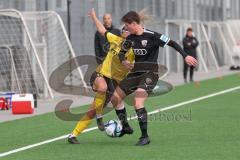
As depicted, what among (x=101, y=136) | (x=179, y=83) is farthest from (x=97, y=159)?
(x=179, y=83)

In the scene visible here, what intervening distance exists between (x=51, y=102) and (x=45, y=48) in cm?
238

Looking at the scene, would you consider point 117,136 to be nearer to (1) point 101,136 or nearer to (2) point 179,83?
(1) point 101,136

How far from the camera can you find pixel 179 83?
86.7 ft

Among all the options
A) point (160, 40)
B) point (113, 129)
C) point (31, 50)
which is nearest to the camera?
point (160, 40)

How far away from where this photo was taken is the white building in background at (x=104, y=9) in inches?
941

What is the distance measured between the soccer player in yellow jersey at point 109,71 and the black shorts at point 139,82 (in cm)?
11

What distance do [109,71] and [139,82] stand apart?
1.59 ft

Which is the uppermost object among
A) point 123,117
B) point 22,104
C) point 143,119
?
point 143,119

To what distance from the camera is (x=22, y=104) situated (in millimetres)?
16328

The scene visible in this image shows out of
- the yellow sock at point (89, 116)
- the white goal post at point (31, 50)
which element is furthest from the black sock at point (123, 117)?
the white goal post at point (31, 50)

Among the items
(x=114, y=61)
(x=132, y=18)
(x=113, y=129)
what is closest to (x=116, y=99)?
(x=113, y=129)

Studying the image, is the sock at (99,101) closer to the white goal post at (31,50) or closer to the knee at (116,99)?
the knee at (116,99)

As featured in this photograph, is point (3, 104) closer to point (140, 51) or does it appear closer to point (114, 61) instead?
point (114, 61)

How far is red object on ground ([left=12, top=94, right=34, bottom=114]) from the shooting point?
16266 mm
